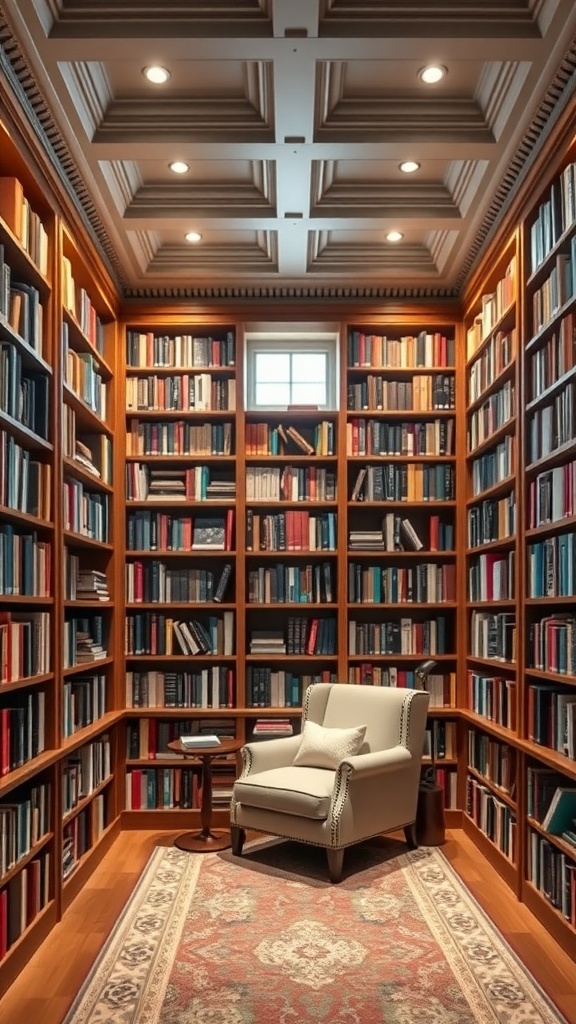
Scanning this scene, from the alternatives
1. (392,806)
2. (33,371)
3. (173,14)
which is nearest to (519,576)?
(392,806)

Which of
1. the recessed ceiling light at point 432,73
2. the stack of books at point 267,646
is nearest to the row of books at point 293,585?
the stack of books at point 267,646

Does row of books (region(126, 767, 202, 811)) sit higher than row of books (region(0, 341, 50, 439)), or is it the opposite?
row of books (region(0, 341, 50, 439))

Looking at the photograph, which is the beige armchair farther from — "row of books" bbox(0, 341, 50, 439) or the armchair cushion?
"row of books" bbox(0, 341, 50, 439)

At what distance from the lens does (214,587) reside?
5.82 m

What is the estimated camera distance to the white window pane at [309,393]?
6.14 m

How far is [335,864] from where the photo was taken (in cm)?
440

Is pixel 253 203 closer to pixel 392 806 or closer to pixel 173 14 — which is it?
pixel 173 14

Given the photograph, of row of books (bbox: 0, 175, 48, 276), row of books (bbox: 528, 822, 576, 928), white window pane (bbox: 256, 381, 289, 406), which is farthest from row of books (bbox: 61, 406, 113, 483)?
row of books (bbox: 528, 822, 576, 928)

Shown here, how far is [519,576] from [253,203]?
2.32 meters

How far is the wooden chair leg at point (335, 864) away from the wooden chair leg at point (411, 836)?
28.3 inches

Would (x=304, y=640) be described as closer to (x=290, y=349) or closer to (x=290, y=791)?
(x=290, y=791)

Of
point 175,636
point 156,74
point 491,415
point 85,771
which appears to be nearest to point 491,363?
point 491,415

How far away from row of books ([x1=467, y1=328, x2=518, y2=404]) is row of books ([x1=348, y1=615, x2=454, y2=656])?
144 centimetres

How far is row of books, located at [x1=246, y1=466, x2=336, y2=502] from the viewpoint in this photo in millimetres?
5793
